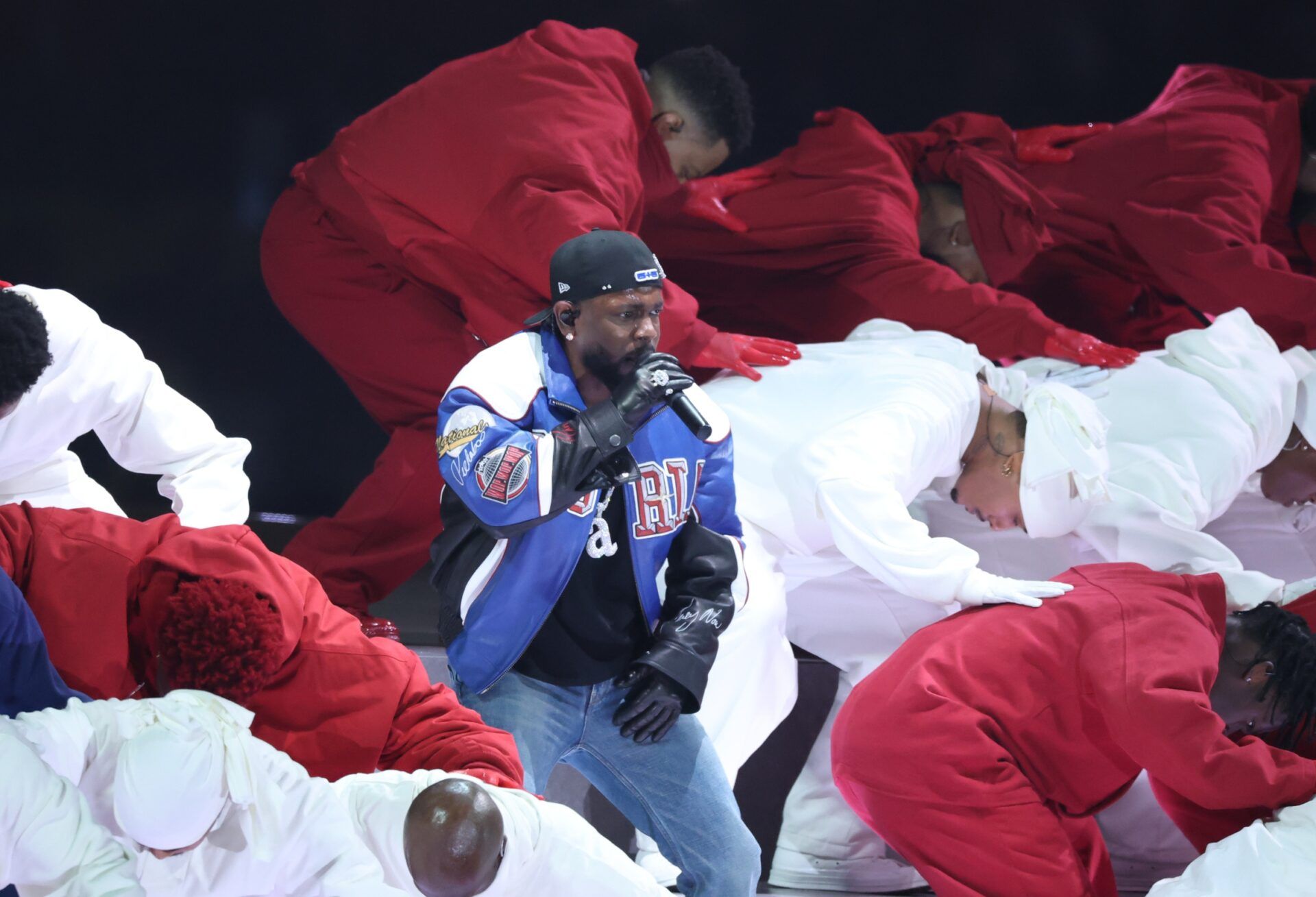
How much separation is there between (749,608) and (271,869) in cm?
122

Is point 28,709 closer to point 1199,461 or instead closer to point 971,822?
point 971,822

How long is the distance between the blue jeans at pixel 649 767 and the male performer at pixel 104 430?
0.58 m

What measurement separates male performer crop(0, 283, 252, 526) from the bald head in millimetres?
710

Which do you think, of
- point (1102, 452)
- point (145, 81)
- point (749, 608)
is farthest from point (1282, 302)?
point (145, 81)

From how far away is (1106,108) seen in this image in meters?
4.55

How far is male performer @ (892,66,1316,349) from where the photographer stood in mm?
3727

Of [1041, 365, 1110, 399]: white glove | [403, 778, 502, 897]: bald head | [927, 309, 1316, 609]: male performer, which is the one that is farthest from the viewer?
[1041, 365, 1110, 399]: white glove

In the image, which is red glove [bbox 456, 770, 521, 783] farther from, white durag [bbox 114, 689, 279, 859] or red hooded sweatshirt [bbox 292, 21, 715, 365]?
red hooded sweatshirt [bbox 292, 21, 715, 365]

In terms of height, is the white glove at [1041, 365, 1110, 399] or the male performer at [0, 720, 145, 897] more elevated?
the male performer at [0, 720, 145, 897]

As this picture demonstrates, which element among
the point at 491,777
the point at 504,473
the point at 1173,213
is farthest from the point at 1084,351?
the point at 491,777

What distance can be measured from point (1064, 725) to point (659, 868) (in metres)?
0.74

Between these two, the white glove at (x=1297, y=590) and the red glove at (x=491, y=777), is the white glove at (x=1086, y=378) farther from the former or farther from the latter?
the red glove at (x=491, y=777)

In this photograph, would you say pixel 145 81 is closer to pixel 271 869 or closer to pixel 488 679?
pixel 488 679

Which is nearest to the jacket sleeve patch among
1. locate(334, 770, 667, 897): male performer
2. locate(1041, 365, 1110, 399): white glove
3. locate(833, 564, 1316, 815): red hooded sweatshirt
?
locate(334, 770, 667, 897): male performer
